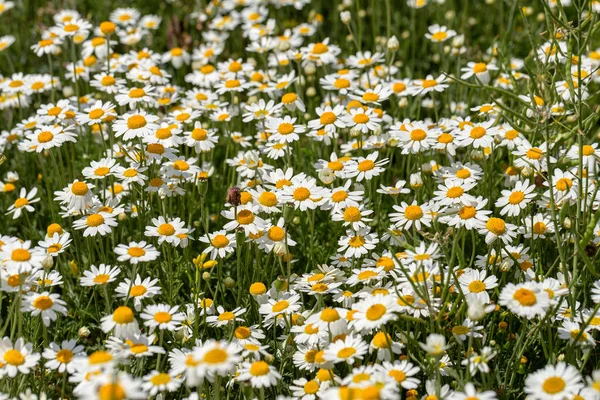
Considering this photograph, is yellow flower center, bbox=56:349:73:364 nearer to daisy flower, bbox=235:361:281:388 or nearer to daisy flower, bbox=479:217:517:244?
daisy flower, bbox=235:361:281:388

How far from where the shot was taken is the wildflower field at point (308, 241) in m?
2.81

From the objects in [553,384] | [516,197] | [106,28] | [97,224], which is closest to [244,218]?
[97,224]

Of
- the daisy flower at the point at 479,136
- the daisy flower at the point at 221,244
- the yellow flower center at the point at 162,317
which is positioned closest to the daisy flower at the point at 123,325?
the yellow flower center at the point at 162,317

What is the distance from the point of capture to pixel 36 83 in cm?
499

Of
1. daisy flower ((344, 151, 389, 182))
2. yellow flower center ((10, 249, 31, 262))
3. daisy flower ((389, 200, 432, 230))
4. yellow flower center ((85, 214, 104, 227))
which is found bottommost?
daisy flower ((389, 200, 432, 230))

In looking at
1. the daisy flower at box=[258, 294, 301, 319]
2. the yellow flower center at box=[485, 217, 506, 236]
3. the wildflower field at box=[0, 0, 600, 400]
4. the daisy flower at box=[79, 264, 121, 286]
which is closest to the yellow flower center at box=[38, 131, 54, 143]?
the wildflower field at box=[0, 0, 600, 400]

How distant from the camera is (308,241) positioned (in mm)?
4188

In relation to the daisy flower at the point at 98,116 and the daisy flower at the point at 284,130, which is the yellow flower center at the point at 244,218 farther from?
the daisy flower at the point at 98,116

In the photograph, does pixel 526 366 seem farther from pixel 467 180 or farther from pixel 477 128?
pixel 477 128

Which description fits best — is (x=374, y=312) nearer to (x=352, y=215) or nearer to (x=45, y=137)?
(x=352, y=215)

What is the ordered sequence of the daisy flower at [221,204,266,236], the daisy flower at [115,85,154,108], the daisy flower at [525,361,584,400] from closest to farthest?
A: the daisy flower at [525,361,584,400]
the daisy flower at [221,204,266,236]
the daisy flower at [115,85,154,108]

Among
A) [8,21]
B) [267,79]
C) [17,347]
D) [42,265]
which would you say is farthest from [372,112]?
[8,21]

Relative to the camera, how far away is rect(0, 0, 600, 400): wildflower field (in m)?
2.81

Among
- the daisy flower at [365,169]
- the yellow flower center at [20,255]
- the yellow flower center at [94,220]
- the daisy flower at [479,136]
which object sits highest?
the yellow flower center at [20,255]
